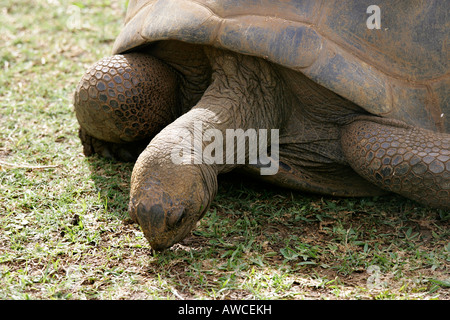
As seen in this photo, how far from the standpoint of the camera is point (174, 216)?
9.75ft

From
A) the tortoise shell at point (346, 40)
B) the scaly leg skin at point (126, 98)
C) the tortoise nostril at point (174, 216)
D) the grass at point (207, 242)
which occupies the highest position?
the tortoise shell at point (346, 40)

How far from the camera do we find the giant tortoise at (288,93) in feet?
11.4

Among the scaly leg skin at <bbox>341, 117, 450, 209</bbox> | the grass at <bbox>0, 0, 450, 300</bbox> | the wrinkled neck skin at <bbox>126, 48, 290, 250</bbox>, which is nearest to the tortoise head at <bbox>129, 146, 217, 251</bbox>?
the wrinkled neck skin at <bbox>126, 48, 290, 250</bbox>

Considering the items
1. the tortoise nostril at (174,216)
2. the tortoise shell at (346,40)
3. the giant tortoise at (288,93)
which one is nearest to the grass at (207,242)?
the giant tortoise at (288,93)

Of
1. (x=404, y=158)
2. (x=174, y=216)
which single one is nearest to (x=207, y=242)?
(x=174, y=216)

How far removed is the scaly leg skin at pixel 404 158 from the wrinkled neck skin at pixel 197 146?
0.64 metres

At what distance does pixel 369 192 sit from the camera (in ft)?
13.0

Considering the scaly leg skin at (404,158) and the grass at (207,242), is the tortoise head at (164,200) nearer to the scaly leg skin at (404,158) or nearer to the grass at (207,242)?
the grass at (207,242)

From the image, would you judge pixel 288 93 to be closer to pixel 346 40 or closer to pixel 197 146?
pixel 346 40

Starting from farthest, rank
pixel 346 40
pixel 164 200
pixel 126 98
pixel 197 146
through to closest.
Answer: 1. pixel 126 98
2. pixel 346 40
3. pixel 197 146
4. pixel 164 200

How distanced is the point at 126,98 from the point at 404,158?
6.13 ft

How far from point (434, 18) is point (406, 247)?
153 centimetres

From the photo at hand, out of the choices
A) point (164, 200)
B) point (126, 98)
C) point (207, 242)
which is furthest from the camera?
point (126, 98)

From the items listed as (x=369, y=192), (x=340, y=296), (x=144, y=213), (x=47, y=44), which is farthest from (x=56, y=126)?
(x=340, y=296)
